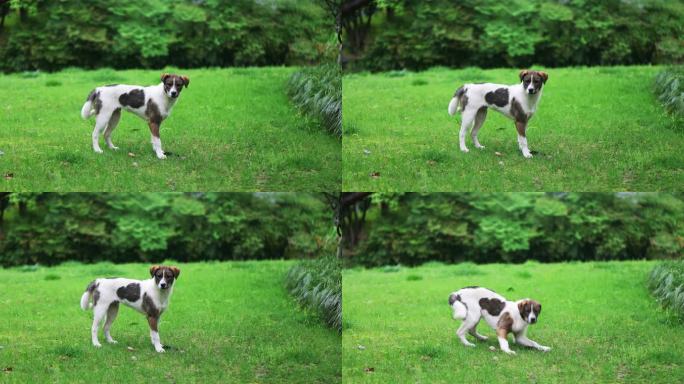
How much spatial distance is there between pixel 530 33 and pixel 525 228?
4.44 m

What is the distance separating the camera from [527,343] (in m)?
9.16

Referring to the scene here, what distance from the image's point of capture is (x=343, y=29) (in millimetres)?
15852

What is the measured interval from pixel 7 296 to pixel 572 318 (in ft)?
24.4

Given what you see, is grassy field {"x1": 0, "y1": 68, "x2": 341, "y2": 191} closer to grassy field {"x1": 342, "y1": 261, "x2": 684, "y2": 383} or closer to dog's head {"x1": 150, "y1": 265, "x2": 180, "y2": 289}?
dog's head {"x1": 150, "y1": 265, "x2": 180, "y2": 289}

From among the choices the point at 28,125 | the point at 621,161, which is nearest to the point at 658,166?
the point at 621,161

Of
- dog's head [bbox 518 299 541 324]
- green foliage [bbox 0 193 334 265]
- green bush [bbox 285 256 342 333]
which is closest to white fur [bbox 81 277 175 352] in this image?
green bush [bbox 285 256 342 333]

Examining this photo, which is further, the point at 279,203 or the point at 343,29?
the point at 343,29

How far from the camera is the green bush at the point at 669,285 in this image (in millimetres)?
10359

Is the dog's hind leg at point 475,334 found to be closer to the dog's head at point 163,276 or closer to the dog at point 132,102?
the dog's head at point 163,276

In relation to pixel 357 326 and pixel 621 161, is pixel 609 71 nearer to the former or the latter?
pixel 621 161

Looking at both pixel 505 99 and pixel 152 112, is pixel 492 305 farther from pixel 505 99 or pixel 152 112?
pixel 152 112

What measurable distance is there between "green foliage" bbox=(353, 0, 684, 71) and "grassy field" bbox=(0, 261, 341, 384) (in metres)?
5.90

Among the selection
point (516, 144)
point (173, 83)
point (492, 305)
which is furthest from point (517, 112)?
point (173, 83)

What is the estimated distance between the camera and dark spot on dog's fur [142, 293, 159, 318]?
890cm
